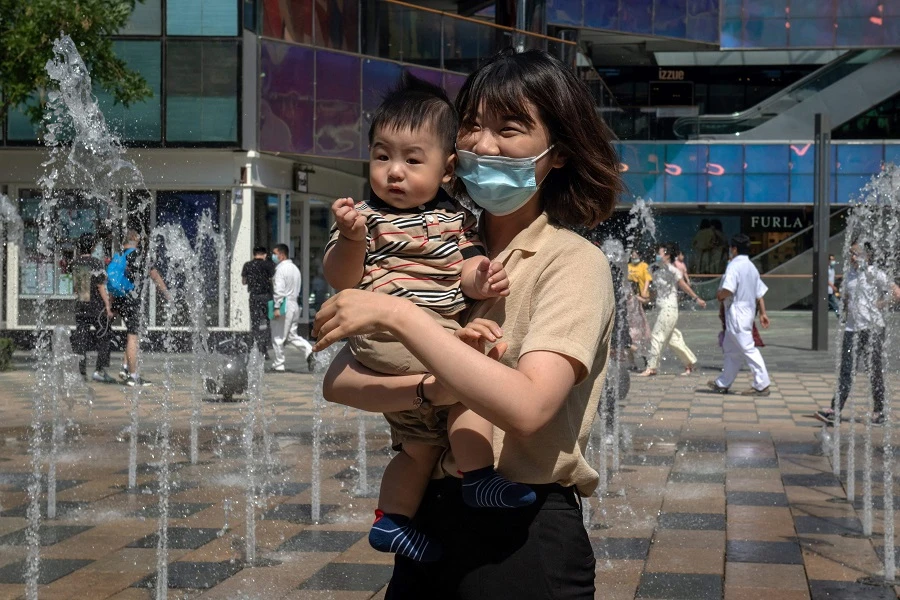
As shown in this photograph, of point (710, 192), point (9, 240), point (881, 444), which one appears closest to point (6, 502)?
point (881, 444)

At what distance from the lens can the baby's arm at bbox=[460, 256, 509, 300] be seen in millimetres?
2129

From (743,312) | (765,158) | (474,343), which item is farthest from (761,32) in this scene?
(474,343)

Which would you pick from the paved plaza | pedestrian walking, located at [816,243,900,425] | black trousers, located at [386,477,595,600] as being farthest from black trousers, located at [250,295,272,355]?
black trousers, located at [386,477,595,600]

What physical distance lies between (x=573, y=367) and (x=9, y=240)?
77.1 ft

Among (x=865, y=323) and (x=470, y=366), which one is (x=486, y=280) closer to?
(x=470, y=366)

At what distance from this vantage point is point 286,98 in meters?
23.6

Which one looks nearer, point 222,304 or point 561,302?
point 561,302

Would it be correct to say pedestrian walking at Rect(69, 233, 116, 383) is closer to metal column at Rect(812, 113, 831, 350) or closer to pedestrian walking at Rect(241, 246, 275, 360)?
pedestrian walking at Rect(241, 246, 275, 360)

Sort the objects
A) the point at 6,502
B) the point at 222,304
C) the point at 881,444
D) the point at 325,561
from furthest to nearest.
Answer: the point at 222,304
the point at 881,444
the point at 6,502
the point at 325,561

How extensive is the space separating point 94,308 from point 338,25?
38.1 ft

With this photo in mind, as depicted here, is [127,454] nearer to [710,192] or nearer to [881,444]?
[881,444]

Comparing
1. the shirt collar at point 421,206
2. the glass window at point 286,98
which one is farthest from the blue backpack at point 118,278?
the shirt collar at point 421,206

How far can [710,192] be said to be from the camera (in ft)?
136

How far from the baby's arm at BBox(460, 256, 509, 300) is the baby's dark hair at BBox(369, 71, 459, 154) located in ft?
0.95
